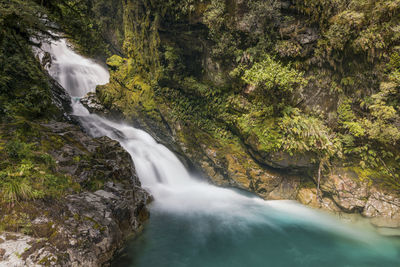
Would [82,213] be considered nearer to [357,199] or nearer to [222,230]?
[222,230]

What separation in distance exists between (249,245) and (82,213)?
530 centimetres

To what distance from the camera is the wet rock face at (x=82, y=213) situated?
3138 mm

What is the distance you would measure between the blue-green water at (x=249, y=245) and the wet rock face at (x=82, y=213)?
761 millimetres

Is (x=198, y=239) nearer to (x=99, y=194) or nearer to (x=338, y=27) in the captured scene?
(x=99, y=194)

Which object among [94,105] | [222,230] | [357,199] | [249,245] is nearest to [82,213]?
[222,230]

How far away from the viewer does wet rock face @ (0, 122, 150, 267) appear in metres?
3.14

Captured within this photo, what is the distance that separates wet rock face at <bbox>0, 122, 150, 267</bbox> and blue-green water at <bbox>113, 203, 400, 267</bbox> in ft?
2.50

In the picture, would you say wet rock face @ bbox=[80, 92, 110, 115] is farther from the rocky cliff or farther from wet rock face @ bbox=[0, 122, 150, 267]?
wet rock face @ bbox=[0, 122, 150, 267]

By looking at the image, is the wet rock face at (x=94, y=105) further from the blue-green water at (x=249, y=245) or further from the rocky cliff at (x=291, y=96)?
the blue-green water at (x=249, y=245)

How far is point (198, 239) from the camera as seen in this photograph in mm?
6293

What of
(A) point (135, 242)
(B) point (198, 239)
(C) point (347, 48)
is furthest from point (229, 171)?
(C) point (347, 48)

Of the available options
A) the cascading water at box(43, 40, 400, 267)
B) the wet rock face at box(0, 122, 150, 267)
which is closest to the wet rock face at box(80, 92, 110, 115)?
the cascading water at box(43, 40, 400, 267)

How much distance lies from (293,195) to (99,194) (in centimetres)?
863

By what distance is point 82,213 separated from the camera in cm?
407
